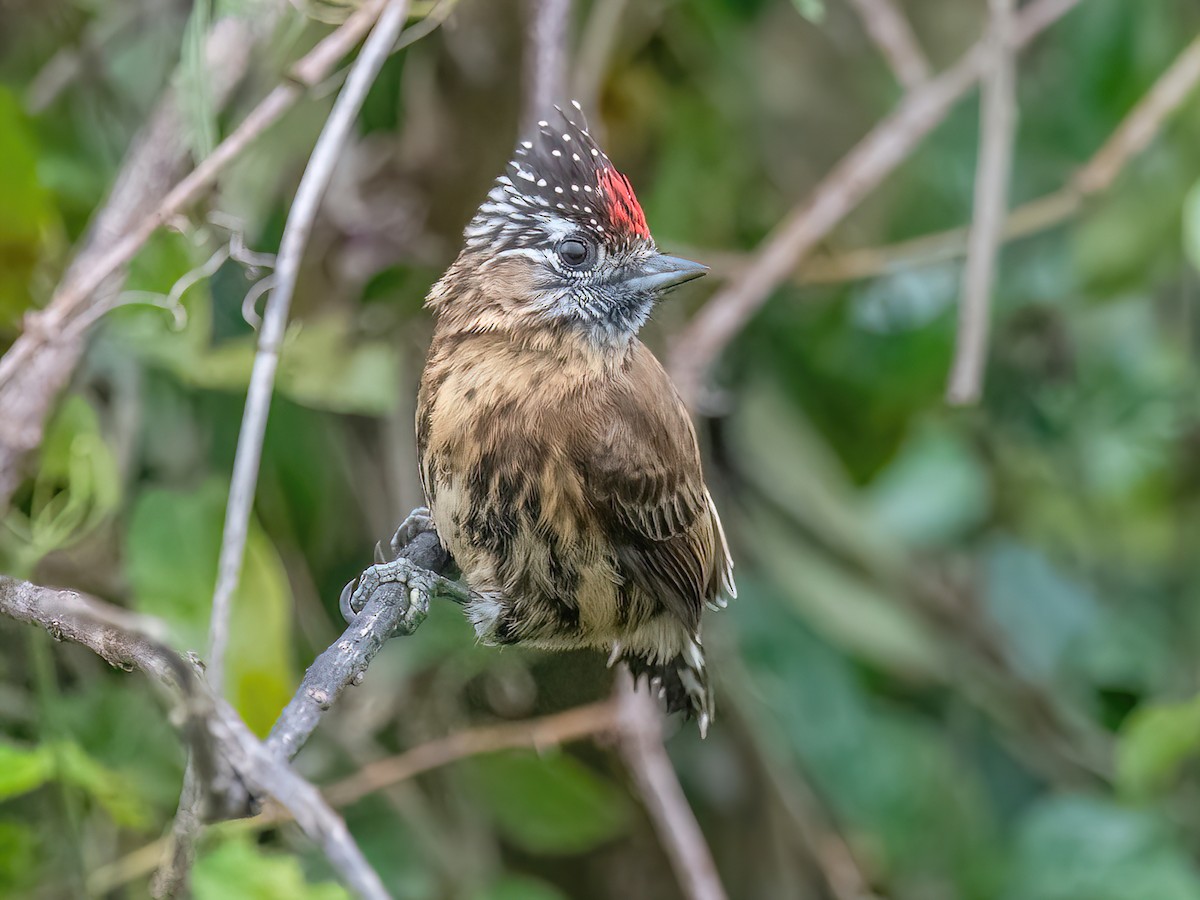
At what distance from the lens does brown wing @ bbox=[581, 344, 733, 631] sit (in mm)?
2170

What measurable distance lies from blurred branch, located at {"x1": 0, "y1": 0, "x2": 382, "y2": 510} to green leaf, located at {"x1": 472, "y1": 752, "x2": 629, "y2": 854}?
114 centimetres

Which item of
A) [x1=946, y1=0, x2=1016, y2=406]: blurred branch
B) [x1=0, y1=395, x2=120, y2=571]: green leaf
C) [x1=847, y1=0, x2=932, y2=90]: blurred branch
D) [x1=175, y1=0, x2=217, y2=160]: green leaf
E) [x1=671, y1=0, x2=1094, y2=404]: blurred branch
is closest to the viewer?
[x1=175, y1=0, x2=217, y2=160]: green leaf

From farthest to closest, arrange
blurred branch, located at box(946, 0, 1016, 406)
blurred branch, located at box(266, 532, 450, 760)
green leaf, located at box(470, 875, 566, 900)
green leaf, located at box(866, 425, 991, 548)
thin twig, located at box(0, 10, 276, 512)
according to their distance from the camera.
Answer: green leaf, located at box(866, 425, 991, 548)
green leaf, located at box(470, 875, 566, 900)
blurred branch, located at box(946, 0, 1016, 406)
thin twig, located at box(0, 10, 276, 512)
blurred branch, located at box(266, 532, 450, 760)

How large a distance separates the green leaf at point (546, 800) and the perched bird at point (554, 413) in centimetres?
73

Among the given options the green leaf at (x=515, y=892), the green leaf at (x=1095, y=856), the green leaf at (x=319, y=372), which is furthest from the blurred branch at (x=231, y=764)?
the green leaf at (x=1095, y=856)

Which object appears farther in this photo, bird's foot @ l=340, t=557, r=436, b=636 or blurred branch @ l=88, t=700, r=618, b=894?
blurred branch @ l=88, t=700, r=618, b=894

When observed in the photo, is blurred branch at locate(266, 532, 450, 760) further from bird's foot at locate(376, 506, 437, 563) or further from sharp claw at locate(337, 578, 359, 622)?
bird's foot at locate(376, 506, 437, 563)

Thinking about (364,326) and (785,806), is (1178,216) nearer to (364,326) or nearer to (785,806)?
(785,806)

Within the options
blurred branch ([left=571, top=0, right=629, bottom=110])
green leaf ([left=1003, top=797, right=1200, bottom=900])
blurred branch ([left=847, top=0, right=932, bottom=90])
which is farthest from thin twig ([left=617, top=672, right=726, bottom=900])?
blurred branch ([left=847, top=0, right=932, bottom=90])

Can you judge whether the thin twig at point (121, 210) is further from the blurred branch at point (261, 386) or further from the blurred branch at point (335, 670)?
the blurred branch at point (335, 670)

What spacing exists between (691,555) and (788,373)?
55.1 inches

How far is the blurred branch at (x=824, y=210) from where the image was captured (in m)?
3.04

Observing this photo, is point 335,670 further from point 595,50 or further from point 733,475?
point 733,475

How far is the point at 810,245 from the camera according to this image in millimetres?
3184
